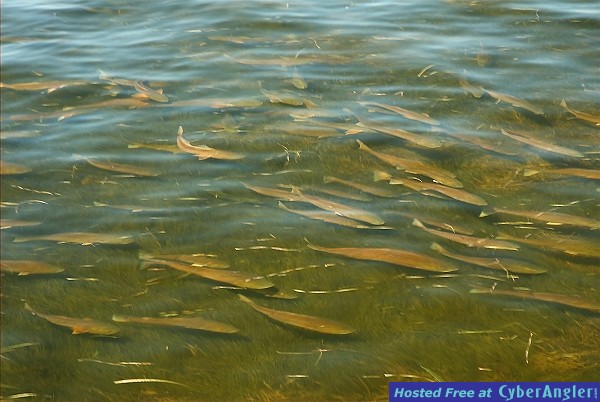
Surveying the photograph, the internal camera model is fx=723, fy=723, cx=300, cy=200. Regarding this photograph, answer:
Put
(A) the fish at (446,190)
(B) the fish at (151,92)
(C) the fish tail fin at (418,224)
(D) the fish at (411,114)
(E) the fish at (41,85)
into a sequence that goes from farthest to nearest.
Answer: (E) the fish at (41,85) < (B) the fish at (151,92) < (D) the fish at (411,114) < (A) the fish at (446,190) < (C) the fish tail fin at (418,224)

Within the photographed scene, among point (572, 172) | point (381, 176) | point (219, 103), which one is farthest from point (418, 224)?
point (219, 103)

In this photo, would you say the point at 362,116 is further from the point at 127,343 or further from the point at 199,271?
the point at 127,343

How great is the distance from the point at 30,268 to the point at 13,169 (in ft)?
4.33

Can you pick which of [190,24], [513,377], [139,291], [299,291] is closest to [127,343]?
[139,291]

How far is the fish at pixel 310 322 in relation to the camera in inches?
132

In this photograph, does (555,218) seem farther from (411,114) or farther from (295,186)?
(411,114)

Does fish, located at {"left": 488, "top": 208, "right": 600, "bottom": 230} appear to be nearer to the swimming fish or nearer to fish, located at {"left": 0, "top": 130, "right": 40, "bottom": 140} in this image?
the swimming fish

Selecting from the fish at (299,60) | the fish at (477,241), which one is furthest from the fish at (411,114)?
the fish at (477,241)

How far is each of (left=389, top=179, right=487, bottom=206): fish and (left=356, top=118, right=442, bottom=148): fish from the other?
1.72 ft

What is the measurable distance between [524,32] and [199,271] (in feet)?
15.2

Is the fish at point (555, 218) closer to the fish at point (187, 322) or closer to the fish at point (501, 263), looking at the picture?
the fish at point (501, 263)

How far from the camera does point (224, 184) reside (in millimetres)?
4703

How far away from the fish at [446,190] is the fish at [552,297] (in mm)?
799

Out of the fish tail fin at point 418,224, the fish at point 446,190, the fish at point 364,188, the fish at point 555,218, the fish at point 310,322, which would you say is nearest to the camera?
the fish at point 310,322
